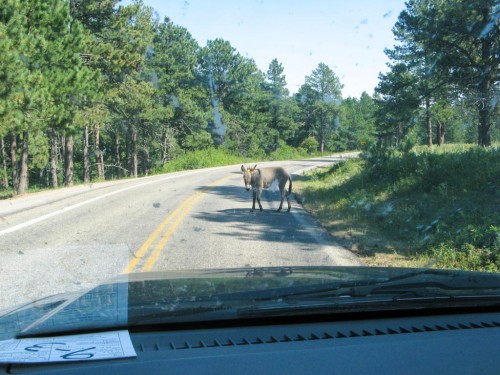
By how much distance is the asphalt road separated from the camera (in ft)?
24.3

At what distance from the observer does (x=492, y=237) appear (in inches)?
334

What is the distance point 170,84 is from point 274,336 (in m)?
55.0

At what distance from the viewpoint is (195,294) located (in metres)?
3.21

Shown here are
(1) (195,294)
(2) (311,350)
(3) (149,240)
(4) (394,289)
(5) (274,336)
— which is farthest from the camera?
(3) (149,240)

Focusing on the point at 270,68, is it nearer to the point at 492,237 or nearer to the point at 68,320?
the point at 492,237

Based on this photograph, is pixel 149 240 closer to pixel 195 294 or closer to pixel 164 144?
pixel 195 294

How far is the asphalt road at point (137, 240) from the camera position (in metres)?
7.42

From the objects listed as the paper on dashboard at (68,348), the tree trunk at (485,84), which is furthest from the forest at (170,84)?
the paper on dashboard at (68,348)

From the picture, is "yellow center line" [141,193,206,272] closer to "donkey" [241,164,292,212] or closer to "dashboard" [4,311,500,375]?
"donkey" [241,164,292,212]

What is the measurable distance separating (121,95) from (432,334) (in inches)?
1526

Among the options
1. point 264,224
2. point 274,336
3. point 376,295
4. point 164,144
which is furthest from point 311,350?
point 164,144

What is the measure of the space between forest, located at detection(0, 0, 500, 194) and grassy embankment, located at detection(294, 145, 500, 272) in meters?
3.22

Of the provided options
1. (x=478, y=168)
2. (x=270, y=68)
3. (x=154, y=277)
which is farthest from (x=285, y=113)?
(x=154, y=277)

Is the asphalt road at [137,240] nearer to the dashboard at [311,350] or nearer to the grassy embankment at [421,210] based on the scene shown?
the grassy embankment at [421,210]
